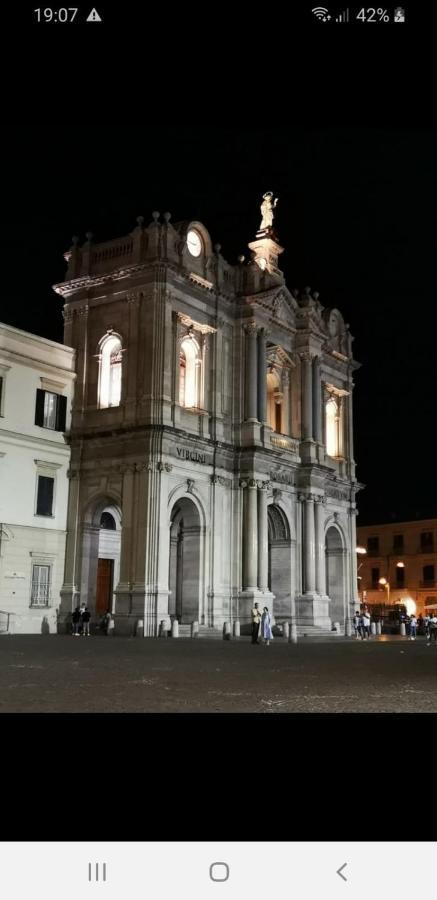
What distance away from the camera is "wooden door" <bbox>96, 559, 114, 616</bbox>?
41.6 metres

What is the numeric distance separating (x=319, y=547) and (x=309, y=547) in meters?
0.94

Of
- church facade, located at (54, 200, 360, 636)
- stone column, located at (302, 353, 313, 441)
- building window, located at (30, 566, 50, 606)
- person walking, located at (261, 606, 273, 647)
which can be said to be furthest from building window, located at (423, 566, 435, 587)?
building window, located at (30, 566, 50, 606)

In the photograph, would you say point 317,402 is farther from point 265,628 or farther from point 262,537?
point 265,628

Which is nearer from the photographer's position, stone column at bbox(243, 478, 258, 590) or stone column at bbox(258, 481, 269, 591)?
stone column at bbox(243, 478, 258, 590)

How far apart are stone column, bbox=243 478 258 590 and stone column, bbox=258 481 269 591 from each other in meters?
0.38

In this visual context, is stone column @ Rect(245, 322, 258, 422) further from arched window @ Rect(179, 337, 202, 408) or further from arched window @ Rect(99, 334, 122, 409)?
arched window @ Rect(99, 334, 122, 409)

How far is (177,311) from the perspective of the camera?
3894 centimetres

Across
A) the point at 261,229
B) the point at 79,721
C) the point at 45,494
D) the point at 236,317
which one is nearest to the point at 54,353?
the point at 45,494

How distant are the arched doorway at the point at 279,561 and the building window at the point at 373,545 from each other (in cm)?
4110

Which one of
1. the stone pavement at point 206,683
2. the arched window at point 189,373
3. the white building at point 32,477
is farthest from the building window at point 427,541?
the stone pavement at point 206,683

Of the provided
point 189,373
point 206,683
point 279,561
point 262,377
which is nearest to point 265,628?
point 279,561

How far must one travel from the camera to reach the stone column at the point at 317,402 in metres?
47.7

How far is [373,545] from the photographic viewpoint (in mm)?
85625

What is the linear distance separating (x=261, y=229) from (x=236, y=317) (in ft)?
23.7
